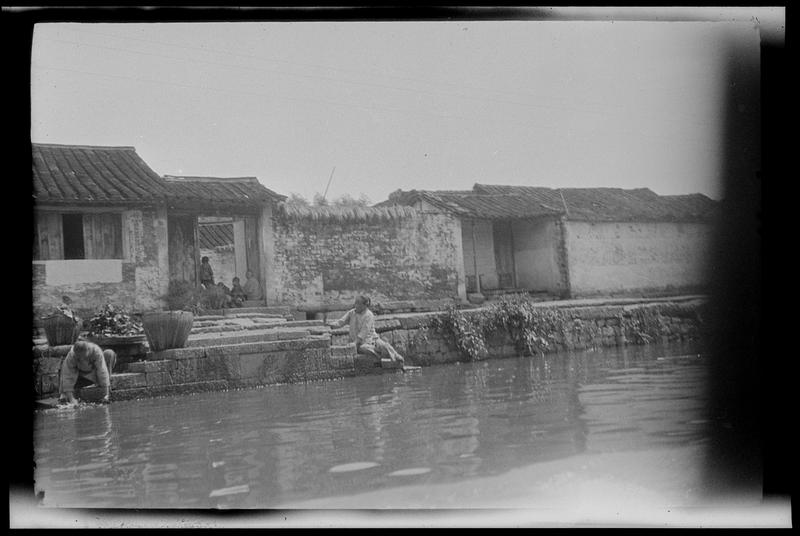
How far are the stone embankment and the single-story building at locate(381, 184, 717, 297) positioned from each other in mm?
260

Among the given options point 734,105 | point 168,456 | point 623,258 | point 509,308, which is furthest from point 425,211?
point 168,456

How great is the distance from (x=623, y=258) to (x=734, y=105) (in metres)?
1.98

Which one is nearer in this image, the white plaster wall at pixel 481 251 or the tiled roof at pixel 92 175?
the tiled roof at pixel 92 175

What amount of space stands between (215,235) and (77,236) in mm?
1292

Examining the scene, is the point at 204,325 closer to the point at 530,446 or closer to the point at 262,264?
the point at 262,264

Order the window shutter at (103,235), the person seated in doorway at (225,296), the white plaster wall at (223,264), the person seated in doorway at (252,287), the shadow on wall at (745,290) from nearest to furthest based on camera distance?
1. the shadow on wall at (745,290)
2. the window shutter at (103,235)
3. the white plaster wall at (223,264)
4. the person seated in doorway at (225,296)
5. the person seated in doorway at (252,287)

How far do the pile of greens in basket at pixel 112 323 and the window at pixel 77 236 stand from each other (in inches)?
23.3

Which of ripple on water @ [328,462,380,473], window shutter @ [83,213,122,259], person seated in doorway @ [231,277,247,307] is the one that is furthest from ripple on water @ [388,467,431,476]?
window shutter @ [83,213,122,259]

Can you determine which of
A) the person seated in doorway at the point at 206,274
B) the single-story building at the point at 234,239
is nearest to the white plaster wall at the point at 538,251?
the single-story building at the point at 234,239

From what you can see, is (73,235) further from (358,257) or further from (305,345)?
(358,257)

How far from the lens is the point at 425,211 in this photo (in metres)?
6.97

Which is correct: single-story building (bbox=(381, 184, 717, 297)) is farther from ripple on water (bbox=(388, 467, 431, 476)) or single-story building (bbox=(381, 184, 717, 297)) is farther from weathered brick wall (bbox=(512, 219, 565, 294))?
ripple on water (bbox=(388, 467, 431, 476))

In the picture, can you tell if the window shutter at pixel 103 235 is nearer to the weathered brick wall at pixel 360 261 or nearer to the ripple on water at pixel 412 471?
the weathered brick wall at pixel 360 261

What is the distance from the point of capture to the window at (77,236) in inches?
226
